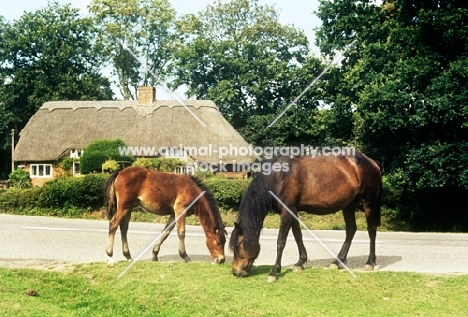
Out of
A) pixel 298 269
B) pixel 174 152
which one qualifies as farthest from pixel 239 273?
pixel 174 152

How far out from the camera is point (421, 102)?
22453mm

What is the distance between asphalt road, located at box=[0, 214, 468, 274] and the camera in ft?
35.4

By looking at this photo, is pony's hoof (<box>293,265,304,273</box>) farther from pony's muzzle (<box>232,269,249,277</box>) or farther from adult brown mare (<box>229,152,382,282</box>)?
pony's muzzle (<box>232,269,249,277</box>)

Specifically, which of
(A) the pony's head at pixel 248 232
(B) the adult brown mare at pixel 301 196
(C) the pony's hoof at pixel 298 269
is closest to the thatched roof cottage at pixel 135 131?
(B) the adult brown mare at pixel 301 196

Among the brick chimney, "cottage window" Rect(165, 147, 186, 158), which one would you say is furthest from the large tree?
the brick chimney

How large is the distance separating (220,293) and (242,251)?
42.4 inches

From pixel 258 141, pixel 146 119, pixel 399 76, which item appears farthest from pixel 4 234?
pixel 258 141

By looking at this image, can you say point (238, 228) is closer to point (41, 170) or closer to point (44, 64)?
point (41, 170)

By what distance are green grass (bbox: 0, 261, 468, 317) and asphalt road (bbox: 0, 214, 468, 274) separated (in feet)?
4.19

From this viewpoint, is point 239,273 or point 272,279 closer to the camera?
point 272,279

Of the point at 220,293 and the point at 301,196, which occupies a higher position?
the point at 301,196

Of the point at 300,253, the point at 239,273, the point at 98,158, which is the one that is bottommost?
the point at 239,273

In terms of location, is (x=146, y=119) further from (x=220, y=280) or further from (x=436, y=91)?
(x=220, y=280)

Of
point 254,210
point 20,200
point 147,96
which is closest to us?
point 254,210
